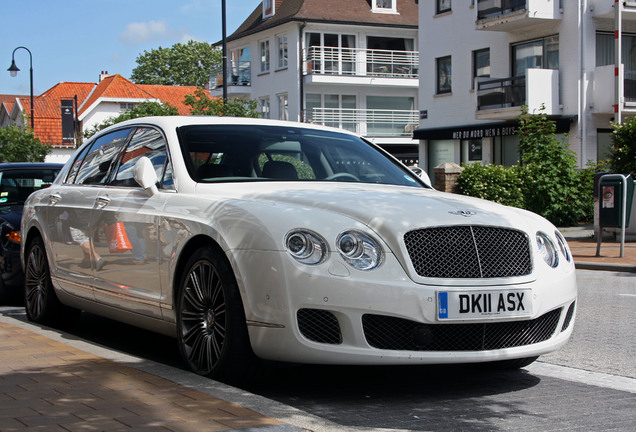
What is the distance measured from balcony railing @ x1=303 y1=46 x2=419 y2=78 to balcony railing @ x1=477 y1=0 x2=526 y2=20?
56.2 ft

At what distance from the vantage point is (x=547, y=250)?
5516mm

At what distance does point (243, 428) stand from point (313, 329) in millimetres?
1058

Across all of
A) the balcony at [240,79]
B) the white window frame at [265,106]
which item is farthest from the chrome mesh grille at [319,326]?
the balcony at [240,79]

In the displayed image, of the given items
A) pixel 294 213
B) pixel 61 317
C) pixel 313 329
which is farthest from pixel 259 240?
pixel 61 317

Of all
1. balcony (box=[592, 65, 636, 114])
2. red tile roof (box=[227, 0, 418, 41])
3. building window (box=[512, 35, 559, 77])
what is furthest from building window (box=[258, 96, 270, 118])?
balcony (box=[592, 65, 636, 114])

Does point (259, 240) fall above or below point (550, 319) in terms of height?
above

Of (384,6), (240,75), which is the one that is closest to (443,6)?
Answer: (384,6)

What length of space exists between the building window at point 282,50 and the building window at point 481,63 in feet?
59.1

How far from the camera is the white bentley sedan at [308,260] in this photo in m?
4.86

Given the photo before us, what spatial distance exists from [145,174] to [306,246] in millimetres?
1635

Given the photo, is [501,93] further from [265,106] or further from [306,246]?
[306,246]

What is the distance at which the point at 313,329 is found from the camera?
16.0ft

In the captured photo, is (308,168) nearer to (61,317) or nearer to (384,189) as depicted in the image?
(384,189)

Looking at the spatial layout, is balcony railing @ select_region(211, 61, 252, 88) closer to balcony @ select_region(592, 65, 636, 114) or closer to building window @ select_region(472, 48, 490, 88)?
building window @ select_region(472, 48, 490, 88)
